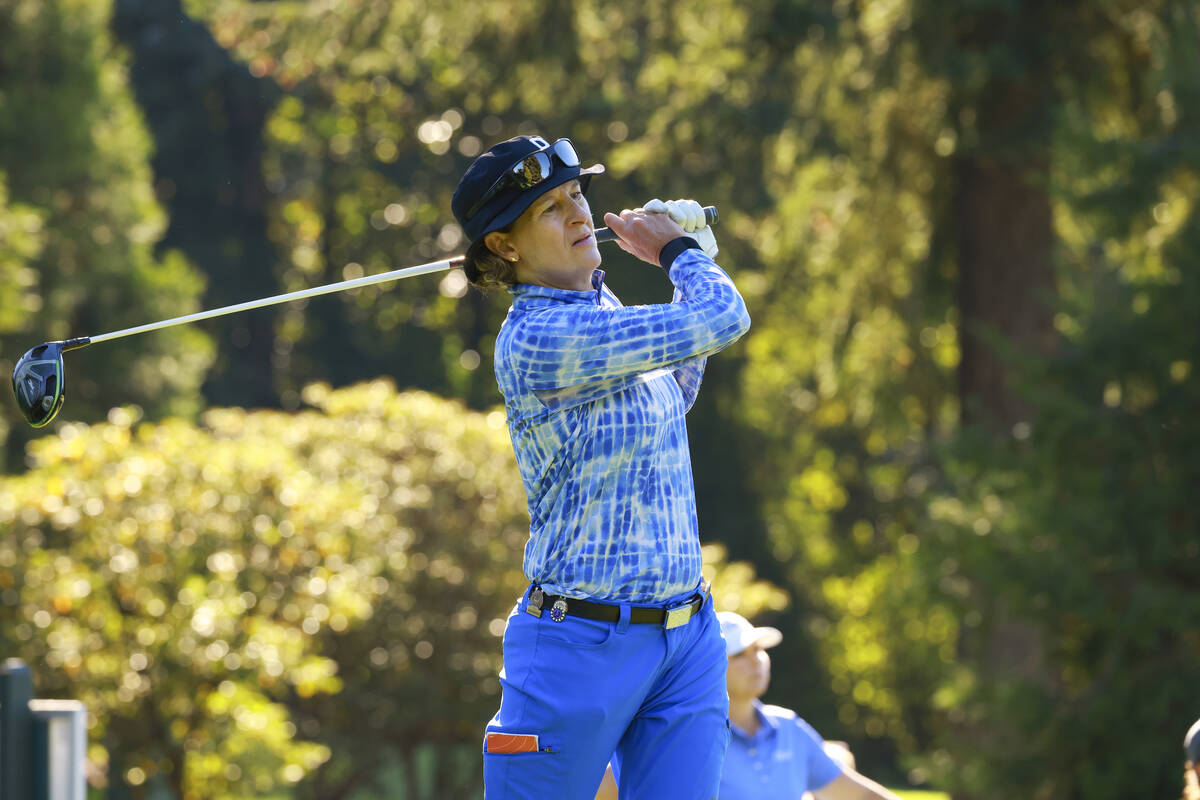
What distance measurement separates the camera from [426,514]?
1321 centimetres

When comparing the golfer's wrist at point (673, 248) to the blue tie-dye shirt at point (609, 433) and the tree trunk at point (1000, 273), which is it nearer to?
the blue tie-dye shirt at point (609, 433)

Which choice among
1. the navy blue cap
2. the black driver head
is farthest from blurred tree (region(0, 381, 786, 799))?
the navy blue cap

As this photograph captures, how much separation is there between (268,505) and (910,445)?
47.4 feet

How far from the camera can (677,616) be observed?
2.51m

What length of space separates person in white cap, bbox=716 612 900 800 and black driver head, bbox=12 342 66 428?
182 cm

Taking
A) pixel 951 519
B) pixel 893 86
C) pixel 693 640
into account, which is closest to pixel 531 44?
pixel 893 86

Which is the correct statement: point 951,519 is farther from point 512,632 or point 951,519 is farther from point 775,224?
point 512,632

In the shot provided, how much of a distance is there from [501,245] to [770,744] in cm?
194

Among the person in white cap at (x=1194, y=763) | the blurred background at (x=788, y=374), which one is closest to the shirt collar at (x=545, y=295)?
the person in white cap at (x=1194, y=763)

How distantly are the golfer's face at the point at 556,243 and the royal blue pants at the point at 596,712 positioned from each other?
0.56 metres

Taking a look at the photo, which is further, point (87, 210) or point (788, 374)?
point (788, 374)

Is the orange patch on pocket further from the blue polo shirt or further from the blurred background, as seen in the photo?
the blurred background

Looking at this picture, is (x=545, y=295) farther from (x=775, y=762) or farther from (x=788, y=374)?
(x=788, y=374)

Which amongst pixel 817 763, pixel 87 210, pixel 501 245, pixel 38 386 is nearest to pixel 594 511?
pixel 501 245
